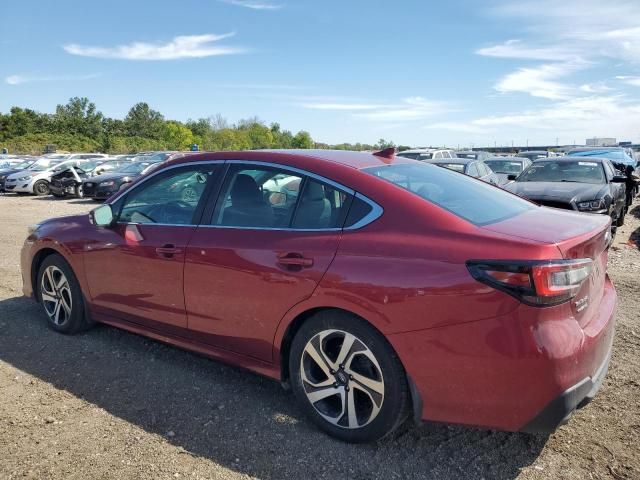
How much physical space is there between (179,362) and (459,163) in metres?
10.2

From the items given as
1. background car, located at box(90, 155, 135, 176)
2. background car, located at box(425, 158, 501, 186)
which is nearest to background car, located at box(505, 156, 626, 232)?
background car, located at box(425, 158, 501, 186)

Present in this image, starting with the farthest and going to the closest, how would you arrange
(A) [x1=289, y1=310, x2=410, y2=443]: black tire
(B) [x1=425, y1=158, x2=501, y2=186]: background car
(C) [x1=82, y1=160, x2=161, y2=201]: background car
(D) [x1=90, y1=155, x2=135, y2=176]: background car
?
(D) [x1=90, y1=155, x2=135, y2=176]: background car, (C) [x1=82, y1=160, x2=161, y2=201]: background car, (B) [x1=425, y1=158, x2=501, y2=186]: background car, (A) [x1=289, y1=310, x2=410, y2=443]: black tire

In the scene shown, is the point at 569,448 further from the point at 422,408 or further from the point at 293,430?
the point at 293,430

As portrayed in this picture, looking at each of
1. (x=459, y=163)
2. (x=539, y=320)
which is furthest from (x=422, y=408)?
(x=459, y=163)

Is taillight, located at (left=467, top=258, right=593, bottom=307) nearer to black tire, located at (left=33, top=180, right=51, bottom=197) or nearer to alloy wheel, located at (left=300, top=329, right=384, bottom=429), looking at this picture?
alloy wheel, located at (left=300, top=329, right=384, bottom=429)

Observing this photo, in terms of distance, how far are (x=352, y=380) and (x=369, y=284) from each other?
587 mm

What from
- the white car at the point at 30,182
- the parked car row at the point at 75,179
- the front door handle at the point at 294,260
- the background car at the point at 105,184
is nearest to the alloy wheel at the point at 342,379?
the front door handle at the point at 294,260

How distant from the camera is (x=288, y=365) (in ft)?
10.6

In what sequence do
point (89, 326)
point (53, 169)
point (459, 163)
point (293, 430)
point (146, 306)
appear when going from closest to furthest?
1. point (293, 430)
2. point (146, 306)
3. point (89, 326)
4. point (459, 163)
5. point (53, 169)

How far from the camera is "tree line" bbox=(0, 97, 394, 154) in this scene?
78069 millimetres

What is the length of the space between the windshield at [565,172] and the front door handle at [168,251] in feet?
27.6

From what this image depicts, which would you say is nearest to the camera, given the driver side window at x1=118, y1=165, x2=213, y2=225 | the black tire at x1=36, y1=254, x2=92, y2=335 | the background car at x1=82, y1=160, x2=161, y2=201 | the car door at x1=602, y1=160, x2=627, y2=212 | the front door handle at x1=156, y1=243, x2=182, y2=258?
the front door handle at x1=156, y1=243, x2=182, y2=258

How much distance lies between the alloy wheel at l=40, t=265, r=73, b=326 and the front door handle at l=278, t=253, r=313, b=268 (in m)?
2.47

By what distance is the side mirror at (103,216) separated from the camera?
4.12m
